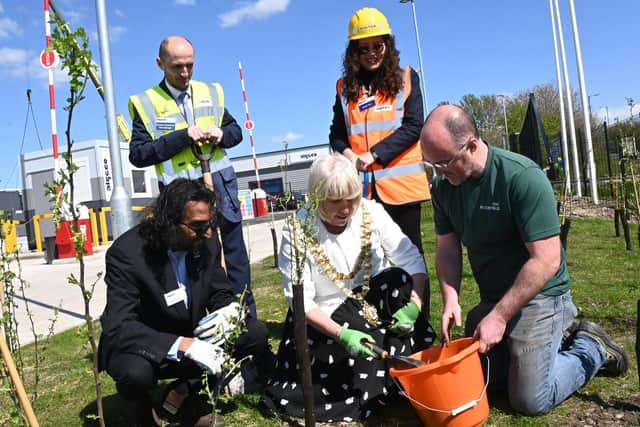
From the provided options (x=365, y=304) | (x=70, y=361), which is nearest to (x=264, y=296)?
(x=70, y=361)

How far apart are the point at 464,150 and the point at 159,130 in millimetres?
2059

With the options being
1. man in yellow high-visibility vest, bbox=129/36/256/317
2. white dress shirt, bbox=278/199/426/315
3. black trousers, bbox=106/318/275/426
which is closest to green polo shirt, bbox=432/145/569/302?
white dress shirt, bbox=278/199/426/315

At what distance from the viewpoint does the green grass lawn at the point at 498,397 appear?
2.56 metres

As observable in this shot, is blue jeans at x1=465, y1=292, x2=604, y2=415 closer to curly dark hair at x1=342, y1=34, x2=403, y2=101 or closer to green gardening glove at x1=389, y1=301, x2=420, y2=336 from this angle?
green gardening glove at x1=389, y1=301, x2=420, y2=336

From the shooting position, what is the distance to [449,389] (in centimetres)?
220

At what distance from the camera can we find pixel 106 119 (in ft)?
17.1

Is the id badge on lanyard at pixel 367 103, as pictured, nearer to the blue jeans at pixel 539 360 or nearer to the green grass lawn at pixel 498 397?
the blue jeans at pixel 539 360

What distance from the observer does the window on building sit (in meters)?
18.9

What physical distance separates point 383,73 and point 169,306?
1.90 m

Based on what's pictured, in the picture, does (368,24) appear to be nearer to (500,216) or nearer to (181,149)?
(181,149)

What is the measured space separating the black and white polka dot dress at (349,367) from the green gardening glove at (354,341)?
23 centimetres

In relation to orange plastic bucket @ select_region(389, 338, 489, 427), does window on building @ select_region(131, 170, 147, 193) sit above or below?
above

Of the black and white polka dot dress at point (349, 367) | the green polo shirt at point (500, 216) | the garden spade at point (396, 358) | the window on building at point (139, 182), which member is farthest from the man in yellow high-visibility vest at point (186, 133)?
the window on building at point (139, 182)

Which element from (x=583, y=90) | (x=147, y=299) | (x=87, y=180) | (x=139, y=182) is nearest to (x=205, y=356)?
(x=147, y=299)
